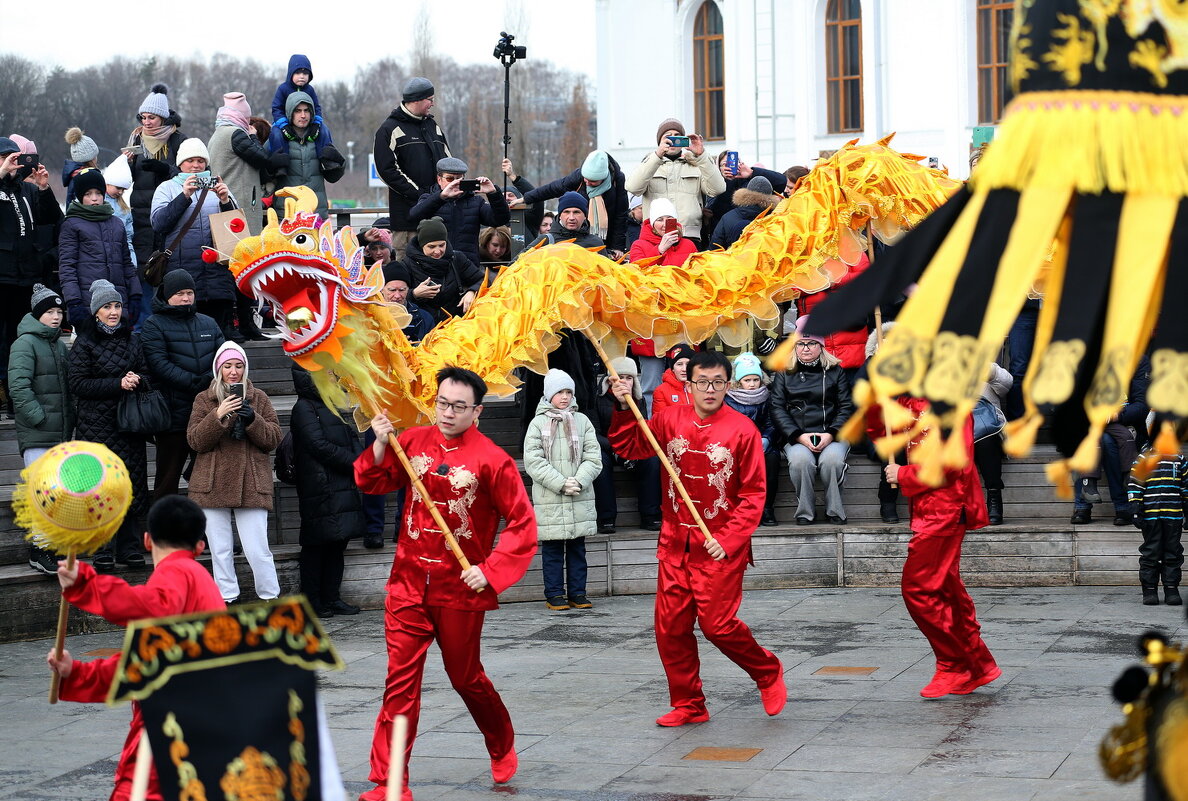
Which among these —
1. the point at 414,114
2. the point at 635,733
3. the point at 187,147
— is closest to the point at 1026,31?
the point at 635,733

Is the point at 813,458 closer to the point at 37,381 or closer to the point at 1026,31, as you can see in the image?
the point at 37,381

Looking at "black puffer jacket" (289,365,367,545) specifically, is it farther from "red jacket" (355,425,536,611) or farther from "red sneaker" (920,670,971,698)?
"red sneaker" (920,670,971,698)

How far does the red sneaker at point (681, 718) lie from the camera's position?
7.40 metres

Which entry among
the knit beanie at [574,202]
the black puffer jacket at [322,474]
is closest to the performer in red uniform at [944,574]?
the black puffer jacket at [322,474]

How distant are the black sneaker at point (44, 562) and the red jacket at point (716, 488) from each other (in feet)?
13.1

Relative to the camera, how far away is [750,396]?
36.7 feet

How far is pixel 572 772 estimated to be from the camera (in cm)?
668

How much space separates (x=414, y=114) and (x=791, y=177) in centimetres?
303

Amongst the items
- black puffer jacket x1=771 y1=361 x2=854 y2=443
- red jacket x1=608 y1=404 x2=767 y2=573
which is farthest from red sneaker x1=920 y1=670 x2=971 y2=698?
black puffer jacket x1=771 y1=361 x2=854 y2=443

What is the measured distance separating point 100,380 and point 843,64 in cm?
2109

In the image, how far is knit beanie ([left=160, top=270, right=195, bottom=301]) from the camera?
9.91 m

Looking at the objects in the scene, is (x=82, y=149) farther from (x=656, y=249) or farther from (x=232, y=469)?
(x=656, y=249)

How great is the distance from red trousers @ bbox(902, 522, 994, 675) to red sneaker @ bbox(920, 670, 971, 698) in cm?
4

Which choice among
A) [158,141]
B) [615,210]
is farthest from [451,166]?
[158,141]
